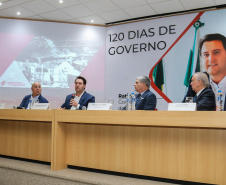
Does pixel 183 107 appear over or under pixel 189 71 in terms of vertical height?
under

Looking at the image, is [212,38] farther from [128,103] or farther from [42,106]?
[42,106]

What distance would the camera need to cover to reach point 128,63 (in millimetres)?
5484

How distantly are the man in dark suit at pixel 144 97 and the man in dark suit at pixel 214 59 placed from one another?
50.4 inches

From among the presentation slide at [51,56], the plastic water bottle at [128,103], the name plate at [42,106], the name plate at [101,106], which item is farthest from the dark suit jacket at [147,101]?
the presentation slide at [51,56]

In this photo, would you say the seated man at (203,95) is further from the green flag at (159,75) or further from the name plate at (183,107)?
the green flag at (159,75)

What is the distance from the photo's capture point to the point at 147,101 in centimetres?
341

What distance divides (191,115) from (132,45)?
3.48 m

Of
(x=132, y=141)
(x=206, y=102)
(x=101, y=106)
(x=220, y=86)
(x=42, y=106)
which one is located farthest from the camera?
(x=220, y=86)

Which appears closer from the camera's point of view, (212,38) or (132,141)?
(132,141)

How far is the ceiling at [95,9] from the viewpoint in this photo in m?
4.67

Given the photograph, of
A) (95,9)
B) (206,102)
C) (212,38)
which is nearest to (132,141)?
(206,102)

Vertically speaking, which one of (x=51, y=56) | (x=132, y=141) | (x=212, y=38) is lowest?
(x=132, y=141)

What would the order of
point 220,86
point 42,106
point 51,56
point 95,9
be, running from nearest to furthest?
point 42,106, point 220,86, point 95,9, point 51,56

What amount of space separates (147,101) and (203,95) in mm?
769
